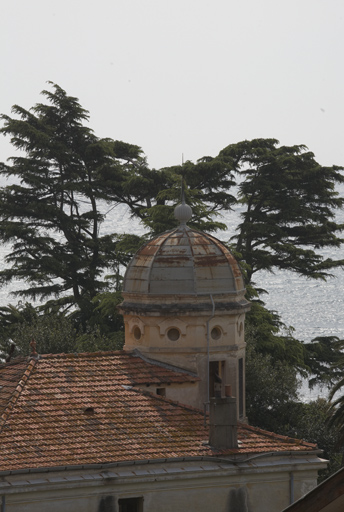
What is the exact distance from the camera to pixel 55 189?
5606 cm

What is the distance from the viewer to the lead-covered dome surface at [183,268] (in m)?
28.2

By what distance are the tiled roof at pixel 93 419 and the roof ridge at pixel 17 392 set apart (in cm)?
2

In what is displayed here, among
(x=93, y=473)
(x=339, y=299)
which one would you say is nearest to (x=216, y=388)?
(x=93, y=473)

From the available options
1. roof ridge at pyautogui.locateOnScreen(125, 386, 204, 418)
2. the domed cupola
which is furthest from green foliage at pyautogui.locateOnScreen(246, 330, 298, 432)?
roof ridge at pyautogui.locateOnScreen(125, 386, 204, 418)

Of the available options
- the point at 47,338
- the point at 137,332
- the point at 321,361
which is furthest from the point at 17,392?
the point at 321,361

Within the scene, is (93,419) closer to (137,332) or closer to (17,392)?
(17,392)

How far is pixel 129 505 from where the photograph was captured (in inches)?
930

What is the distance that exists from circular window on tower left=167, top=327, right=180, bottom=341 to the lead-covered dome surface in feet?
3.17

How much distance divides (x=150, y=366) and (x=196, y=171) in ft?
94.3

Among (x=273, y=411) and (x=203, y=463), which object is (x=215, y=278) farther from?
(x=273, y=411)

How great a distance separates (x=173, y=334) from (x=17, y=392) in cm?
491

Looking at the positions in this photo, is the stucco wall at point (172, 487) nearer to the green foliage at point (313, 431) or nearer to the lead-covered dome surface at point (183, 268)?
the lead-covered dome surface at point (183, 268)

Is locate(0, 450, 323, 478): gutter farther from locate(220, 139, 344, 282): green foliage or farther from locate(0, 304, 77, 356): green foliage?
locate(220, 139, 344, 282): green foliage

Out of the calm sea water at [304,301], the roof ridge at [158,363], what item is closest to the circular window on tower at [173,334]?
the roof ridge at [158,363]
